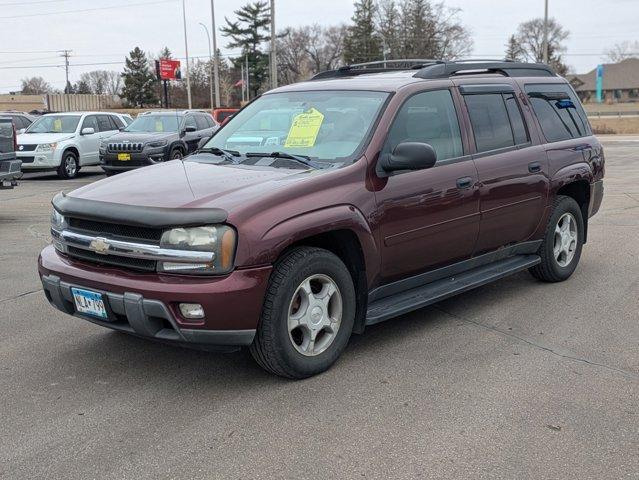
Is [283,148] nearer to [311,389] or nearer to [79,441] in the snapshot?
[311,389]

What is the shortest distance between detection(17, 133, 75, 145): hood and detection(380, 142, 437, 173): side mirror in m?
15.0

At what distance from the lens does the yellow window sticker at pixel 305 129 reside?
15.8 feet

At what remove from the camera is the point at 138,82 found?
92375mm

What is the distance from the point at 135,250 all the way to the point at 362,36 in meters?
89.3

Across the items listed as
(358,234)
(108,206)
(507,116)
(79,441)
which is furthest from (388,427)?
(507,116)

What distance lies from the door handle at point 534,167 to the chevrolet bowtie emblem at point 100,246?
3535mm

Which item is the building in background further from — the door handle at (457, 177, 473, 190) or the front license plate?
the front license plate

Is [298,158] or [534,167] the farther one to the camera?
[534,167]

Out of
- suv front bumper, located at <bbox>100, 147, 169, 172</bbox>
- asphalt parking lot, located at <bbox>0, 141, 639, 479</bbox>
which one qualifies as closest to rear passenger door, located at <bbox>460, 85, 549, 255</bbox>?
asphalt parking lot, located at <bbox>0, 141, 639, 479</bbox>

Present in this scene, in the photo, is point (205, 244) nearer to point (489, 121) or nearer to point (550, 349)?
point (550, 349)

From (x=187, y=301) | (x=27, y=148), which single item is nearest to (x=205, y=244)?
(x=187, y=301)

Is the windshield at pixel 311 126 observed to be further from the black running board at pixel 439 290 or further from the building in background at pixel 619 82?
the building in background at pixel 619 82

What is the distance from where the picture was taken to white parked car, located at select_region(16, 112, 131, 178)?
1738 cm

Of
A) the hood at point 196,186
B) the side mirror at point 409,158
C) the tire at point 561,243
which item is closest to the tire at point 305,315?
the hood at point 196,186
